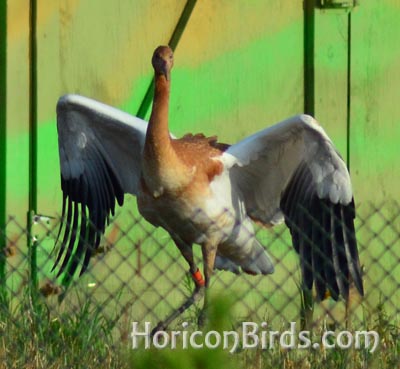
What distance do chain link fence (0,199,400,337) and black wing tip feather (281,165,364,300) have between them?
0.88 feet

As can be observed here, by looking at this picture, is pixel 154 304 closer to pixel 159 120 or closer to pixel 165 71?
pixel 159 120

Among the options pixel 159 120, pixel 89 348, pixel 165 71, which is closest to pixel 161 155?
pixel 159 120

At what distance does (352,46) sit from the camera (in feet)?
24.3

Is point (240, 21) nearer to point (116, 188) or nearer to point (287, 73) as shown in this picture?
point (287, 73)

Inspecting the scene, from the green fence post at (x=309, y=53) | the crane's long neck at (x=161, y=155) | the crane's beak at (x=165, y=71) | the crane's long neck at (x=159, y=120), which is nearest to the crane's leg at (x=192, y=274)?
the crane's long neck at (x=161, y=155)

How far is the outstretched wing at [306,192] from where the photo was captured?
21.4 feet

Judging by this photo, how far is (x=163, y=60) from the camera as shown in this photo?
6.70m

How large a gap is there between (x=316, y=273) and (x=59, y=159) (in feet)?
4.97

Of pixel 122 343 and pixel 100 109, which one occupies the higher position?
pixel 100 109

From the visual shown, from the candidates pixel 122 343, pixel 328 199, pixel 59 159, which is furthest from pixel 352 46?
pixel 122 343

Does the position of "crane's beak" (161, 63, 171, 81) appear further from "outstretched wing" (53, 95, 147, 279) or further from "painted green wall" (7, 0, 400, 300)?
"painted green wall" (7, 0, 400, 300)

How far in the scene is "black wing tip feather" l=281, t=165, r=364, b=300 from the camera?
6.45m

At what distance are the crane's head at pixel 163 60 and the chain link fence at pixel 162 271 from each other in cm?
83

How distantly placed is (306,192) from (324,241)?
328 mm
